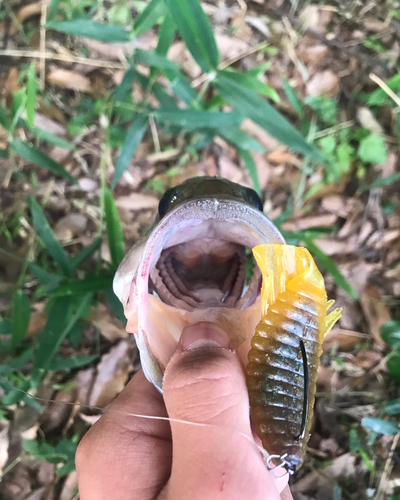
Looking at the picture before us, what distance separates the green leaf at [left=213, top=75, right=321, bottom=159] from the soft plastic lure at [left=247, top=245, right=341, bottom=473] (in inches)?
29.8

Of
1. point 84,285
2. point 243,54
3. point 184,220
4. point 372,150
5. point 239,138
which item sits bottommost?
point 84,285

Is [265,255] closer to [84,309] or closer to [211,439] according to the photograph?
[211,439]

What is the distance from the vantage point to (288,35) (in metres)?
2.08

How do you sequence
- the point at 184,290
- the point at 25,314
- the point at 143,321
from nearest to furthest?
1. the point at 143,321
2. the point at 184,290
3. the point at 25,314

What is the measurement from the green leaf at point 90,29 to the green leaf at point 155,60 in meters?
0.06

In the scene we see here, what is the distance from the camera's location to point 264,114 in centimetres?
139

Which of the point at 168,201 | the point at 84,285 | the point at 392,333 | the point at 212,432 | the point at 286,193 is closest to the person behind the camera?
the point at 212,432

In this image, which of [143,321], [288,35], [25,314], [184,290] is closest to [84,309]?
[25,314]

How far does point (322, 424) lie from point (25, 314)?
128 centimetres

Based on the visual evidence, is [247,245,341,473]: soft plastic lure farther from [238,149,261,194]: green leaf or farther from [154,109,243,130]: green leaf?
[238,149,261,194]: green leaf

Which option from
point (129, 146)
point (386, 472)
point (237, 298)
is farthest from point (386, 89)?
point (386, 472)

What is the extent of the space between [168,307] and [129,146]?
75cm

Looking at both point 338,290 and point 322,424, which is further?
point 338,290

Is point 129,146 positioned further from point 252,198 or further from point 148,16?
point 252,198
